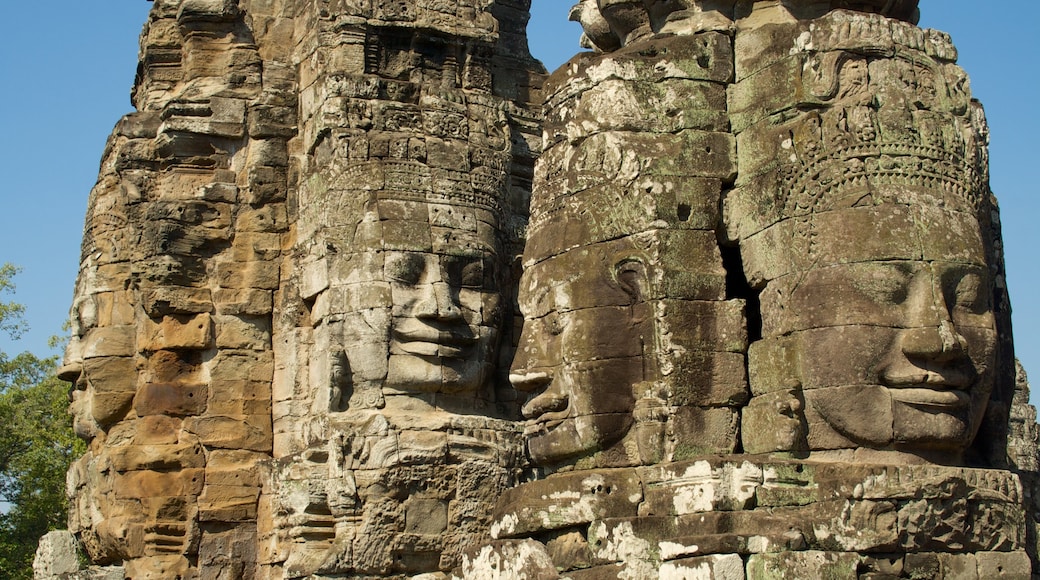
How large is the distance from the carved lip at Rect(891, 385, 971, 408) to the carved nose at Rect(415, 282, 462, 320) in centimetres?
653

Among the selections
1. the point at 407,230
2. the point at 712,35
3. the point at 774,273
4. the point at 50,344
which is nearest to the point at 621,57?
the point at 712,35

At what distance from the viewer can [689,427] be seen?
909 centimetres

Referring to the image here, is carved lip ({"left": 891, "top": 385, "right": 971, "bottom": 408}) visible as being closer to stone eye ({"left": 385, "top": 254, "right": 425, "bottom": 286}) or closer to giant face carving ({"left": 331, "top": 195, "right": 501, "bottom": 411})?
giant face carving ({"left": 331, "top": 195, "right": 501, "bottom": 411})

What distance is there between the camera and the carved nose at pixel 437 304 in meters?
14.4

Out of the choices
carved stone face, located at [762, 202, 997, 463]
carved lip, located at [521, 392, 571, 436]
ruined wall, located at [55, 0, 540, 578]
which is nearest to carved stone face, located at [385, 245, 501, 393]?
ruined wall, located at [55, 0, 540, 578]

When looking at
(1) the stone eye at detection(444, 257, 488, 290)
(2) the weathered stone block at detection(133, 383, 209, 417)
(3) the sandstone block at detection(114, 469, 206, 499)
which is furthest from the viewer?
(2) the weathered stone block at detection(133, 383, 209, 417)

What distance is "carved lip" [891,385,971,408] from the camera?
27.7ft

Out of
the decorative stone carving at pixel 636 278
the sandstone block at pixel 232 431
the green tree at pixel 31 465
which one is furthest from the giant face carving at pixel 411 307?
the green tree at pixel 31 465

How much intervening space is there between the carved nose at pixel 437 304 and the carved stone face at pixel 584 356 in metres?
4.70

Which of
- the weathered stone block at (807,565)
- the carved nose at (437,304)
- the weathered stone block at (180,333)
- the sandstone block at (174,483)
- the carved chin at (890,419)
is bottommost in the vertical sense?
the weathered stone block at (807,565)

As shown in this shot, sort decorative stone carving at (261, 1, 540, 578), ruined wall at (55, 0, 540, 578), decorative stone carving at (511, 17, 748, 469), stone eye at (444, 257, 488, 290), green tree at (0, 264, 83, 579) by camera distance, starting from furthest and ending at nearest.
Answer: green tree at (0, 264, 83, 579) → ruined wall at (55, 0, 540, 578) → stone eye at (444, 257, 488, 290) → decorative stone carving at (261, 1, 540, 578) → decorative stone carving at (511, 17, 748, 469)

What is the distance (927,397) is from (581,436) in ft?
6.71

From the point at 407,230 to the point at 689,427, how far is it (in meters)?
6.01

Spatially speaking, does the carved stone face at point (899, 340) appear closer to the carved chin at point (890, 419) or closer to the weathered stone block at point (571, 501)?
the carved chin at point (890, 419)
